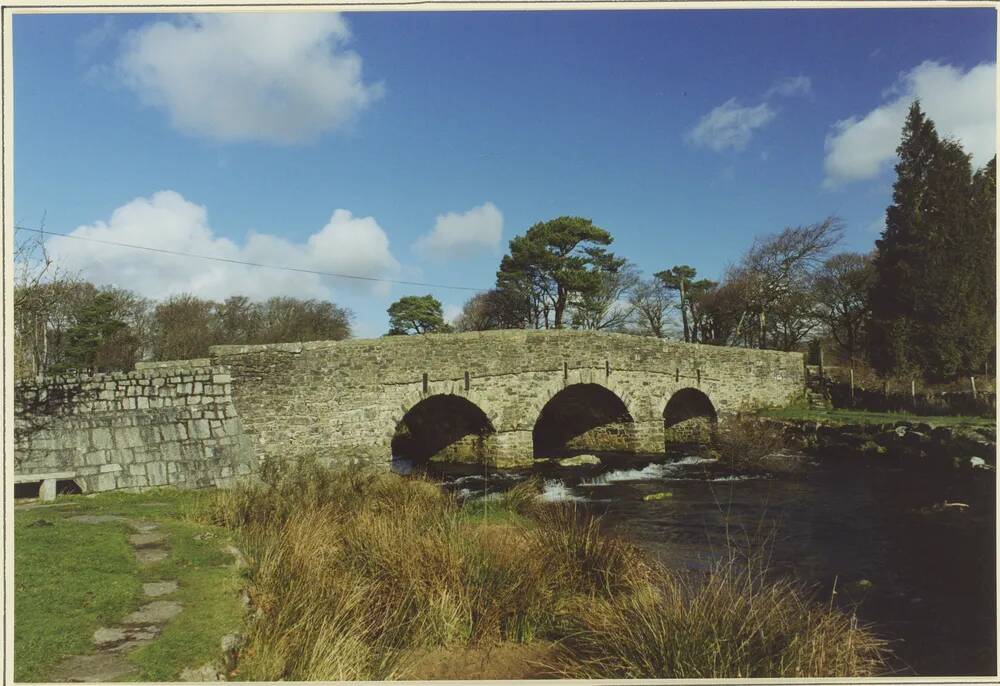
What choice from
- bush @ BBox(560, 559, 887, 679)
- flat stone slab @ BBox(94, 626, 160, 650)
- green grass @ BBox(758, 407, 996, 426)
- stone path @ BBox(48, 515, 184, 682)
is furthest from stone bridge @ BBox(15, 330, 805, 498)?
bush @ BBox(560, 559, 887, 679)

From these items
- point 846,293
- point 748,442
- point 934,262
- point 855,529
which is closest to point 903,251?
point 934,262

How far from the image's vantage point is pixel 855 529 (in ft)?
33.7

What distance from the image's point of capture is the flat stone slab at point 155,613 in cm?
416

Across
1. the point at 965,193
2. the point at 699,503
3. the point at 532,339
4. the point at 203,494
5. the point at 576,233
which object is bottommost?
the point at 699,503

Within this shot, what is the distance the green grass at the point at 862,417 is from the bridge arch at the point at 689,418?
216 centimetres

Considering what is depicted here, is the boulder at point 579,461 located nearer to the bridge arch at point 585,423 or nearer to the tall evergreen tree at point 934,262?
the bridge arch at point 585,423

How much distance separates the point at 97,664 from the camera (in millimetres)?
3555

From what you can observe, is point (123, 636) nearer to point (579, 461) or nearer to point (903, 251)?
point (579, 461)

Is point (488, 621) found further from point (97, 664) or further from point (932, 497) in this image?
point (932, 497)

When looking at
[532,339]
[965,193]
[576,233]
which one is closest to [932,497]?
[532,339]

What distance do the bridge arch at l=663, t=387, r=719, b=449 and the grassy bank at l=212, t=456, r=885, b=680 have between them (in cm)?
1665

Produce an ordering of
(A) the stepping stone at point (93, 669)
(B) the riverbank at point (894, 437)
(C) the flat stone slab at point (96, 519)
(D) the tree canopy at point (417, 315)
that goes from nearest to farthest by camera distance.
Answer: (A) the stepping stone at point (93, 669)
(C) the flat stone slab at point (96, 519)
(B) the riverbank at point (894, 437)
(D) the tree canopy at point (417, 315)

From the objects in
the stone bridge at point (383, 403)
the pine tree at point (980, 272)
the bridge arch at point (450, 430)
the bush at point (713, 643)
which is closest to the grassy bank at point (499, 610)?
the bush at point (713, 643)
